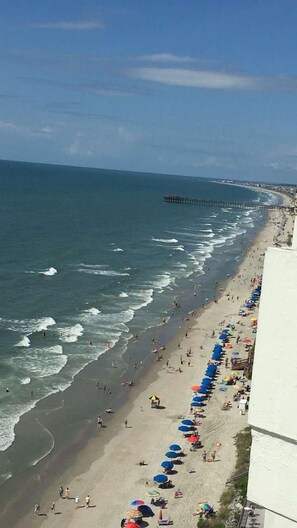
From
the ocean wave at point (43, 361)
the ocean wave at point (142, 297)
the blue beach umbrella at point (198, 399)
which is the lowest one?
the blue beach umbrella at point (198, 399)

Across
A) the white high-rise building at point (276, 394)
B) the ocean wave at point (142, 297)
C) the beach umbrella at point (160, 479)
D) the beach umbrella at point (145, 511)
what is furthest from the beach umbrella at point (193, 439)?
the white high-rise building at point (276, 394)

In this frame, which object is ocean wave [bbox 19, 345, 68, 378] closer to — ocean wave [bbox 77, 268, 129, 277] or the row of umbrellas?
the row of umbrellas

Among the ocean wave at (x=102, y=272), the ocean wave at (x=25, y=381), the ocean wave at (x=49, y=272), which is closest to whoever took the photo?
the ocean wave at (x=25, y=381)

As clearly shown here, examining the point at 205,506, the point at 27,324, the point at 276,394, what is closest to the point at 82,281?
the point at 27,324

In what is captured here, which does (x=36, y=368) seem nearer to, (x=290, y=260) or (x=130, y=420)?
(x=130, y=420)

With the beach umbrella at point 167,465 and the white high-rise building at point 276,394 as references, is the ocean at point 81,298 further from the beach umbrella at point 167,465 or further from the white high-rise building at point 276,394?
the white high-rise building at point 276,394

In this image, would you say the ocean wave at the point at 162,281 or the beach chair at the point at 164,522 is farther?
the ocean wave at the point at 162,281
